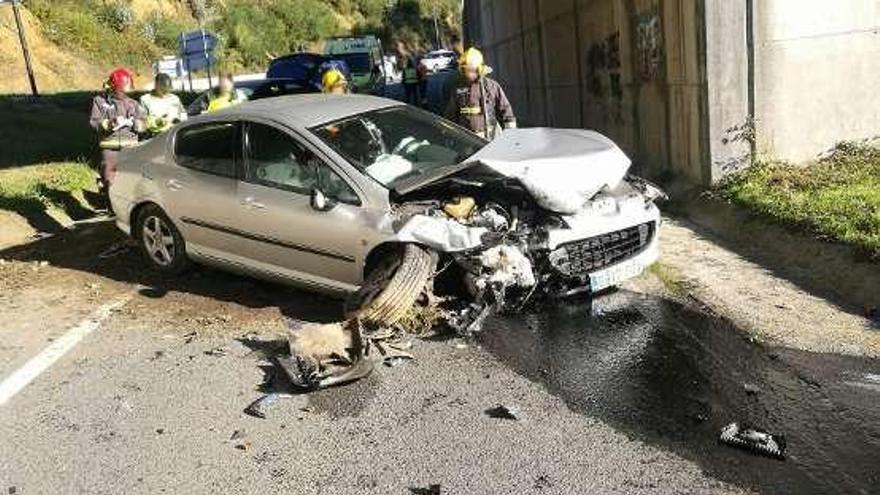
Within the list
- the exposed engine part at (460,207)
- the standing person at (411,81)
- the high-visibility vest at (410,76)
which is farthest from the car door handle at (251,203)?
the high-visibility vest at (410,76)

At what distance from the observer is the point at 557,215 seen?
19.8 feet

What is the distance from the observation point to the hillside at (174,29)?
3875 cm

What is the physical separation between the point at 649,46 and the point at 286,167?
562cm

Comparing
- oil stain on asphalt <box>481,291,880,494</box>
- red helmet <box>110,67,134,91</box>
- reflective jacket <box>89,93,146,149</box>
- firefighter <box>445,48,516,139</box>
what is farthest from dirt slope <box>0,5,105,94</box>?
oil stain on asphalt <box>481,291,880,494</box>

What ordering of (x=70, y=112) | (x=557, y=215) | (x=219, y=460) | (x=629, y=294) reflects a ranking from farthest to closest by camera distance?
(x=70, y=112)
(x=629, y=294)
(x=557, y=215)
(x=219, y=460)

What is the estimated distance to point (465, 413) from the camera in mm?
4777

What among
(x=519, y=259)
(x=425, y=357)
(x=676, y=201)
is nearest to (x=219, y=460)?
(x=425, y=357)

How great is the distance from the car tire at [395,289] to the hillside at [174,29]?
1225 inches

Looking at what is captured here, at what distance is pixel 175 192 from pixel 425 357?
295cm

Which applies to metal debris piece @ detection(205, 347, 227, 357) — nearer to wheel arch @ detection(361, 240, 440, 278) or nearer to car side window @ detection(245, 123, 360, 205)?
wheel arch @ detection(361, 240, 440, 278)

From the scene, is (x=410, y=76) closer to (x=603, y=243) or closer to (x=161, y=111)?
(x=161, y=111)

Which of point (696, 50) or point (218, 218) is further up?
point (696, 50)

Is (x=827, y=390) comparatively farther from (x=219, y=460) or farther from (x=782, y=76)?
(x=782, y=76)

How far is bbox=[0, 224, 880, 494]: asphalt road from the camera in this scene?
160 inches
